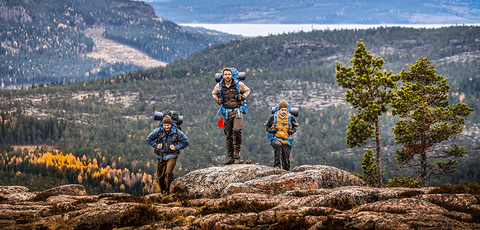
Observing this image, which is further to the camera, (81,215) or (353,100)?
(353,100)

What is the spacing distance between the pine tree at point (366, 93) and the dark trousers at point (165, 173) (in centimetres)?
2236

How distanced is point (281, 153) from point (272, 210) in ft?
32.1

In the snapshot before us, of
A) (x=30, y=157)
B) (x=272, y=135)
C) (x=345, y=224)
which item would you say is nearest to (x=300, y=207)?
(x=345, y=224)

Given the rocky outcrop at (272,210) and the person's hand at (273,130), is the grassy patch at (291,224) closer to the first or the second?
the rocky outcrop at (272,210)

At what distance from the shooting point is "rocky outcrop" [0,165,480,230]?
46.2ft

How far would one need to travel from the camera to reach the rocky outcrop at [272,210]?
14086 millimetres

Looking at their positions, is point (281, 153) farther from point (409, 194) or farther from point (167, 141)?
point (409, 194)

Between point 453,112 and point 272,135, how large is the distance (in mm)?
23553

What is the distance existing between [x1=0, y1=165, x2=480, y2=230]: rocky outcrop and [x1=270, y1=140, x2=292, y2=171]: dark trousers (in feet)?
10.7

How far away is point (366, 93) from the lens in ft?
141

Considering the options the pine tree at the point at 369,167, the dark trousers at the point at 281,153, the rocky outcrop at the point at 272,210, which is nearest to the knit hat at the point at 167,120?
the rocky outcrop at the point at 272,210

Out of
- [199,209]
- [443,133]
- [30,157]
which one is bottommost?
[30,157]

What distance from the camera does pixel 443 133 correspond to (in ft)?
139

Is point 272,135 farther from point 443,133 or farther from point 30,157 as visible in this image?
point 30,157
